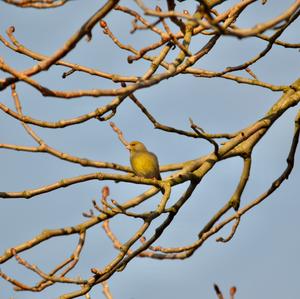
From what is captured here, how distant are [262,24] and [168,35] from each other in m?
2.02

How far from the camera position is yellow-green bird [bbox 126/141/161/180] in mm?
8844

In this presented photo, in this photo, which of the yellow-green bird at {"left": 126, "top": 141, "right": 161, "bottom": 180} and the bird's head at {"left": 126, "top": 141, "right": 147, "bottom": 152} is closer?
the yellow-green bird at {"left": 126, "top": 141, "right": 161, "bottom": 180}

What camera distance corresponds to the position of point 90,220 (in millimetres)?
5762

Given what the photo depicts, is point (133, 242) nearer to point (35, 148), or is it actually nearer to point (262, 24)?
point (35, 148)

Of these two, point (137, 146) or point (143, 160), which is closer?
point (143, 160)

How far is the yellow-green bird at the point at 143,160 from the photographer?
8844mm

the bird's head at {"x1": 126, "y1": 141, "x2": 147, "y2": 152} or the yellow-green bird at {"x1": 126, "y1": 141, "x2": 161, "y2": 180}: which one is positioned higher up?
the bird's head at {"x1": 126, "y1": 141, "x2": 147, "y2": 152}

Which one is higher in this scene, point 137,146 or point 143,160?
point 137,146

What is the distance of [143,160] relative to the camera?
30.5 feet

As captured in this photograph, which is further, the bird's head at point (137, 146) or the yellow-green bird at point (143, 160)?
the bird's head at point (137, 146)

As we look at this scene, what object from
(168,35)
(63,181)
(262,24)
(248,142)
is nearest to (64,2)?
(168,35)

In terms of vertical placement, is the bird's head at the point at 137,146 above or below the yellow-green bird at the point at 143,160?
above

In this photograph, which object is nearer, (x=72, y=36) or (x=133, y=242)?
(x=72, y=36)

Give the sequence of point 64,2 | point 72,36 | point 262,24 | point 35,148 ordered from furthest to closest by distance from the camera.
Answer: point 35,148
point 64,2
point 72,36
point 262,24
